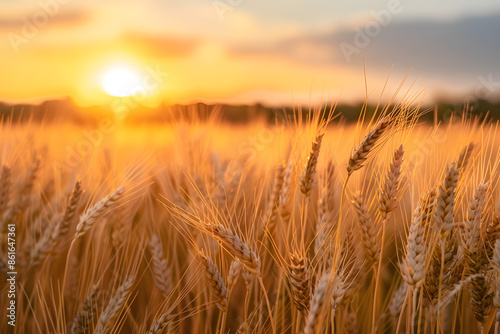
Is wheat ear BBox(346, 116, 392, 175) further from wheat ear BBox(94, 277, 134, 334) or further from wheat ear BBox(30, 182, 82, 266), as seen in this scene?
wheat ear BBox(30, 182, 82, 266)

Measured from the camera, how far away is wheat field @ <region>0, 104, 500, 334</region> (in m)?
1.35

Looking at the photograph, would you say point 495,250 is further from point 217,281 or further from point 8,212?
point 8,212

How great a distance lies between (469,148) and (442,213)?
0.61m

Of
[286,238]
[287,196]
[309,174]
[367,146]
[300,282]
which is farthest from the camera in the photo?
[287,196]

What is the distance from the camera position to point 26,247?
6.14 feet

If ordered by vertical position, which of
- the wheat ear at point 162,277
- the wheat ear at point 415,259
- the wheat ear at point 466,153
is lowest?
the wheat ear at point 162,277

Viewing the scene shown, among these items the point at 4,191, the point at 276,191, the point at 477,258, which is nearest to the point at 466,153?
the point at 477,258

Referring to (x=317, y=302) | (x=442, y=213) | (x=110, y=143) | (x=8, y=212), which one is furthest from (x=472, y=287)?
(x=110, y=143)

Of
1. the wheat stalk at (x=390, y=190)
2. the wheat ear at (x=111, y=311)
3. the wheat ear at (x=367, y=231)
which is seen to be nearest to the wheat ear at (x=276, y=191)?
the wheat ear at (x=367, y=231)

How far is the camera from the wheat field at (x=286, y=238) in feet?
4.42

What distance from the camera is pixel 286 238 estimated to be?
4.73 feet

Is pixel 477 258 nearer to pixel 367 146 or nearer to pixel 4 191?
pixel 367 146

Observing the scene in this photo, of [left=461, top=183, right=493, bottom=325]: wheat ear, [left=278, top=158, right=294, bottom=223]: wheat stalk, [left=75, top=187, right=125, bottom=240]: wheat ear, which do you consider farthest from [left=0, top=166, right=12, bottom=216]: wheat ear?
[left=461, top=183, right=493, bottom=325]: wheat ear

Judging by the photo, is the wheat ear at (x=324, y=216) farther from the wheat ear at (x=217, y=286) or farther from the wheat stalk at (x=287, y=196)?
the wheat ear at (x=217, y=286)
